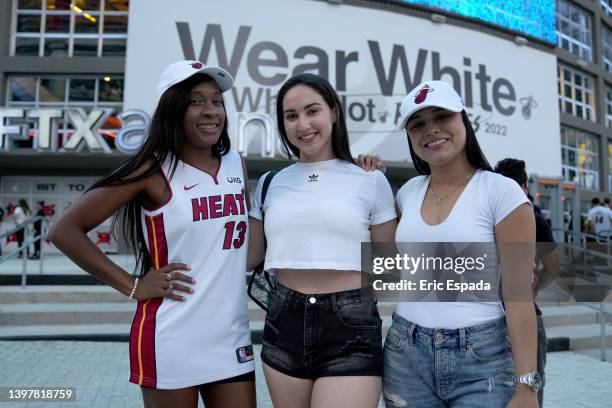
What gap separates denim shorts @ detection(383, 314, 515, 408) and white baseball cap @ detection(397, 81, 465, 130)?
2.81ft

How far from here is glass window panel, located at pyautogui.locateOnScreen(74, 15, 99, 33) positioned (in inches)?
671

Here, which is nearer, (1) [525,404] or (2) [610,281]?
(1) [525,404]

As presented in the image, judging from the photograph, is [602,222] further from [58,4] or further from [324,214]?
[58,4]

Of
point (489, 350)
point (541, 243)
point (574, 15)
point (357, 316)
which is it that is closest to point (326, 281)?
point (357, 316)

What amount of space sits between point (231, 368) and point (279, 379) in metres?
0.24

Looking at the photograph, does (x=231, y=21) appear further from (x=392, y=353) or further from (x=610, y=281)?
(x=392, y=353)

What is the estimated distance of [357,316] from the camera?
1997 mm

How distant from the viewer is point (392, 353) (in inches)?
74.5

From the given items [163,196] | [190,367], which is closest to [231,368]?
[190,367]

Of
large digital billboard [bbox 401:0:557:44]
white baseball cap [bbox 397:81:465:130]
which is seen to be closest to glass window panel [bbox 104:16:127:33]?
large digital billboard [bbox 401:0:557:44]

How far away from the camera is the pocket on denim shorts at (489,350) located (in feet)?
5.55

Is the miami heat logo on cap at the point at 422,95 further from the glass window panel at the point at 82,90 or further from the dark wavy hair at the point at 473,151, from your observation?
the glass window panel at the point at 82,90

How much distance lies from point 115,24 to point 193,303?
58.2 ft

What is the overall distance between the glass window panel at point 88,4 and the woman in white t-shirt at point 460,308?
18.7 m
